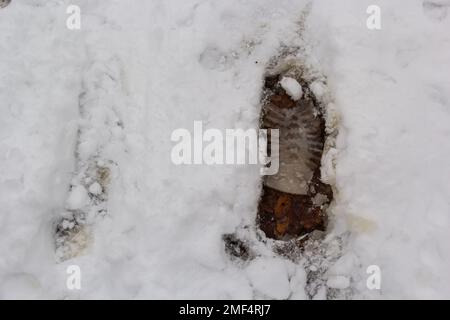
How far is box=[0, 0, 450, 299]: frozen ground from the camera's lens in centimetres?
220

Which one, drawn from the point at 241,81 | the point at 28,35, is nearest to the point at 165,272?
the point at 241,81

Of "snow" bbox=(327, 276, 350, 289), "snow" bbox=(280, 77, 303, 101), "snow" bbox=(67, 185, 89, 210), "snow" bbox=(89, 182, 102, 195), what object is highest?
"snow" bbox=(280, 77, 303, 101)

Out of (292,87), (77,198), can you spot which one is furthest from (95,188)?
(292,87)

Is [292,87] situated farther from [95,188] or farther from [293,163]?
[95,188]

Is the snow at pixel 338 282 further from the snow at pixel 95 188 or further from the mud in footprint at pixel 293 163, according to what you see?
the snow at pixel 95 188

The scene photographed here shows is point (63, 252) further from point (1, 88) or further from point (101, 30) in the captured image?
point (101, 30)

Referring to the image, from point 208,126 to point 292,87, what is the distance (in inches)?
18.8

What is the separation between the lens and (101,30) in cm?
249

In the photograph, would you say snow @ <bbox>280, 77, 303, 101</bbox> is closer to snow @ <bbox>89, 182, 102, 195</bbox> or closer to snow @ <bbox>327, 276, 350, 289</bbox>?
snow @ <bbox>327, 276, 350, 289</bbox>

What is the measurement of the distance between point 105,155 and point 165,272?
62 centimetres

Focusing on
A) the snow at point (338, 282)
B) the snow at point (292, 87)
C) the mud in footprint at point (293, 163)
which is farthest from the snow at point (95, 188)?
the snow at point (338, 282)

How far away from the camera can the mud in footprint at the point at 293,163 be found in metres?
2.39

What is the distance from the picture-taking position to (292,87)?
2.49m

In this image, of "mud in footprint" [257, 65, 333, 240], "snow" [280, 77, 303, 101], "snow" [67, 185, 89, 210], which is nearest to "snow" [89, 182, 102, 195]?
"snow" [67, 185, 89, 210]
